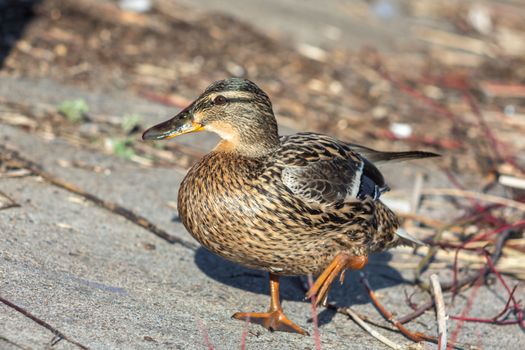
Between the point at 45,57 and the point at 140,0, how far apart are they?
1.73 meters

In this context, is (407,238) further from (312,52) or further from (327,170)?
(312,52)

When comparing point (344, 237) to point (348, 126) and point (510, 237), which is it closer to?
point (510, 237)

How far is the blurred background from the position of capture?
5391mm

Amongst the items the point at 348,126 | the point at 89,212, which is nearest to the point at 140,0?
the point at 348,126

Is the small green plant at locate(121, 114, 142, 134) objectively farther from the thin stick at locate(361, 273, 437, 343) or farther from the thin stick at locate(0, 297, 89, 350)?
the thin stick at locate(0, 297, 89, 350)

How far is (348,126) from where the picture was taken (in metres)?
7.56

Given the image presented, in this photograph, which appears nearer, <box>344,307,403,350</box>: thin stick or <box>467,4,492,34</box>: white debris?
<box>344,307,403,350</box>: thin stick

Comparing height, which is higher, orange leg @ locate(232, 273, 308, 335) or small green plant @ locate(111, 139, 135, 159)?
orange leg @ locate(232, 273, 308, 335)

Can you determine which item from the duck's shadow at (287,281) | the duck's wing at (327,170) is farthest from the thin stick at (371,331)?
the duck's wing at (327,170)

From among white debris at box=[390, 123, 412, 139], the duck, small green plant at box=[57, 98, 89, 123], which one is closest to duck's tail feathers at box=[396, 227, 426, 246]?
the duck

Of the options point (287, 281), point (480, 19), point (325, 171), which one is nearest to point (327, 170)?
point (325, 171)

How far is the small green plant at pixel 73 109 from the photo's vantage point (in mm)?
6238

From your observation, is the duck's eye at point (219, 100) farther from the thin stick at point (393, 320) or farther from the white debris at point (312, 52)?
the white debris at point (312, 52)

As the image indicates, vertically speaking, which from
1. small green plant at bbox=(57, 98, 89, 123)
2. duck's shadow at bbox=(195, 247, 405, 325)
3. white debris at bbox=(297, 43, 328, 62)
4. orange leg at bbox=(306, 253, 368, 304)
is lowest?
duck's shadow at bbox=(195, 247, 405, 325)
